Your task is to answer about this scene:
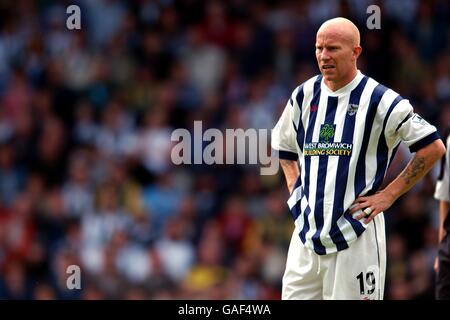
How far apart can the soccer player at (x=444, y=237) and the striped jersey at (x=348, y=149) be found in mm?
1377

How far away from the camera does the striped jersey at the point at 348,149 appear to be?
5.64m

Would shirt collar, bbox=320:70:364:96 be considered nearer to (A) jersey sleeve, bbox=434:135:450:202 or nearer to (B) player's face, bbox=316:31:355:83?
(B) player's face, bbox=316:31:355:83

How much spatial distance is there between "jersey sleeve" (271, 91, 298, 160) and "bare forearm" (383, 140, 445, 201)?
0.64m

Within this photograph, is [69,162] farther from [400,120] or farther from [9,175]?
[400,120]

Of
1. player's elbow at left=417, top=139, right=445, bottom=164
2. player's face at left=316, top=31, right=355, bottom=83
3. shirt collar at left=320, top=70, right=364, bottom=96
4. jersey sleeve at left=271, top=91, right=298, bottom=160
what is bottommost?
player's elbow at left=417, top=139, right=445, bottom=164

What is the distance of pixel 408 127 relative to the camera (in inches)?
222

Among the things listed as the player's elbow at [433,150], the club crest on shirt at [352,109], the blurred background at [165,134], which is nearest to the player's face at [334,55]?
the club crest on shirt at [352,109]

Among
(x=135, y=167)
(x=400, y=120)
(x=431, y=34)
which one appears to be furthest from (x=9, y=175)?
(x=400, y=120)

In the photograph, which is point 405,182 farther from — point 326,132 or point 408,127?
point 326,132

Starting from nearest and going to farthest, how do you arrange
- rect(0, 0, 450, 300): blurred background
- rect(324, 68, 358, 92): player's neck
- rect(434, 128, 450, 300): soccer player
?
rect(324, 68, 358, 92): player's neck
rect(434, 128, 450, 300): soccer player
rect(0, 0, 450, 300): blurred background

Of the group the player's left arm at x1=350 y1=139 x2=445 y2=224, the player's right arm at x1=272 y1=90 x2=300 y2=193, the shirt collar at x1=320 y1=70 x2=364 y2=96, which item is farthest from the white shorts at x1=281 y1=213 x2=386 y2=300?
the shirt collar at x1=320 y1=70 x2=364 y2=96

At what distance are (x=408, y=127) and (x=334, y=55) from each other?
1.73 feet

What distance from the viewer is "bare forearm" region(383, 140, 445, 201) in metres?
5.66

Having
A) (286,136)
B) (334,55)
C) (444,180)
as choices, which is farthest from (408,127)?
(444,180)
